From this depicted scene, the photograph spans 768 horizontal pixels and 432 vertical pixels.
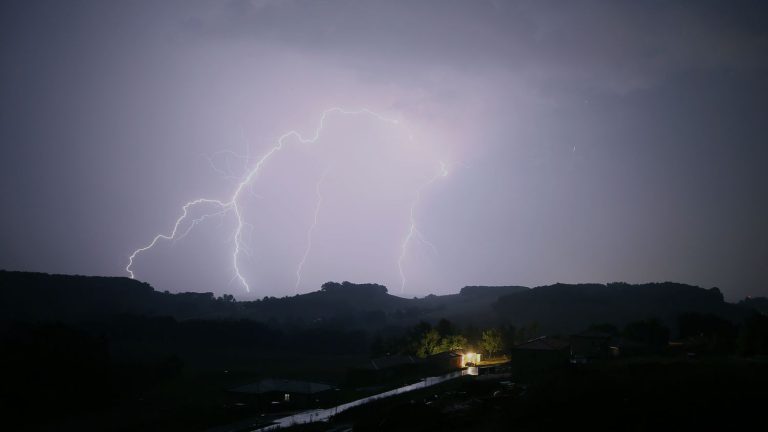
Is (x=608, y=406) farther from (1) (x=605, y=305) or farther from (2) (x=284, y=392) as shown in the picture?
(1) (x=605, y=305)

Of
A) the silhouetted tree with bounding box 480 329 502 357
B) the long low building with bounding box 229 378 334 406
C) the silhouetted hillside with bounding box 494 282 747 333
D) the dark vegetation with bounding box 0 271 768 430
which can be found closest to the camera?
the dark vegetation with bounding box 0 271 768 430

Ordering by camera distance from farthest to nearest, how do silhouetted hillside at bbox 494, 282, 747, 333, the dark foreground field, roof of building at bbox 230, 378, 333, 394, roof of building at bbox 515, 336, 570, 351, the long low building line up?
silhouetted hillside at bbox 494, 282, 747, 333 < roof of building at bbox 515, 336, 570, 351 < roof of building at bbox 230, 378, 333, 394 < the long low building < the dark foreground field

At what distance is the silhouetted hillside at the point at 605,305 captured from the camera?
300 feet

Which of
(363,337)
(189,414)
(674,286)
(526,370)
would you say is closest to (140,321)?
(363,337)

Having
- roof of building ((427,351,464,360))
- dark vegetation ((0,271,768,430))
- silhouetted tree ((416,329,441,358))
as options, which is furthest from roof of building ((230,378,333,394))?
silhouetted tree ((416,329,441,358))

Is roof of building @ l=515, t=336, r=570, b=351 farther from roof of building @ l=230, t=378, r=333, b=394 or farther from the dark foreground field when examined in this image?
roof of building @ l=230, t=378, r=333, b=394

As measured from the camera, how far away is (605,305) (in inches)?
3994

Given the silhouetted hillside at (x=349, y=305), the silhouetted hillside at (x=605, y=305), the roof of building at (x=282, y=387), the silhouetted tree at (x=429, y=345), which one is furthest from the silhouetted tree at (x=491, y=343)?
the silhouetted hillside at (x=605, y=305)

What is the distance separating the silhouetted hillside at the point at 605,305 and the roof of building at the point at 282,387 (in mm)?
62229

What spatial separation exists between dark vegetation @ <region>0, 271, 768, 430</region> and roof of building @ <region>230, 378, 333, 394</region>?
1716 millimetres

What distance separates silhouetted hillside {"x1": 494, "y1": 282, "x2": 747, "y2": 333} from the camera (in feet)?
300

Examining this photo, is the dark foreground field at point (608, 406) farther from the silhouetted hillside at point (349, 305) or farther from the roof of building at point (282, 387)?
the silhouetted hillside at point (349, 305)

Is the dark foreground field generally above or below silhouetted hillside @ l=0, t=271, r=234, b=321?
below

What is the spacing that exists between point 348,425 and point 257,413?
8.22m
